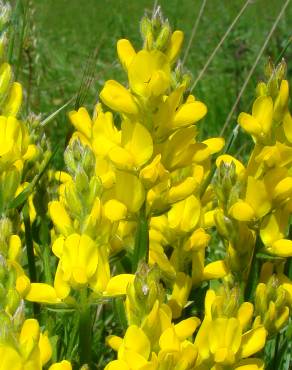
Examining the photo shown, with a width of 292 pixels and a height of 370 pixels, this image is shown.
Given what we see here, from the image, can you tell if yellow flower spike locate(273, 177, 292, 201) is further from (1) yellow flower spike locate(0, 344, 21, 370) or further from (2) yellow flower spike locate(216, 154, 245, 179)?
(1) yellow flower spike locate(0, 344, 21, 370)

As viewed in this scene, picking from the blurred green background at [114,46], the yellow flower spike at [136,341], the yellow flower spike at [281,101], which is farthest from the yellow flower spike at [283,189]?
the blurred green background at [114,46]

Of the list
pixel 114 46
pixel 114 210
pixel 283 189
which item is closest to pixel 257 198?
pixel 283 189

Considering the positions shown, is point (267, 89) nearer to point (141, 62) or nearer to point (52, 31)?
point (141, 62)

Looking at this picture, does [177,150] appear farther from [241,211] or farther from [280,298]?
[280,298]

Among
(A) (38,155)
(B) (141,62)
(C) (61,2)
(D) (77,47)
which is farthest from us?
(C) (61,2)

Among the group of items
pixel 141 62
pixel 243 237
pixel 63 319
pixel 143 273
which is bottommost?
pixel 63 319

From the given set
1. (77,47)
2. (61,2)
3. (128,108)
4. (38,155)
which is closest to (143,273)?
(128,108)
